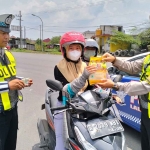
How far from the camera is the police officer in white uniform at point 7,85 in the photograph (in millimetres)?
2133

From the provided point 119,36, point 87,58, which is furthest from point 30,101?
point 119,36

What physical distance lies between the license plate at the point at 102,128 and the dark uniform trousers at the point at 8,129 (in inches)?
38.7

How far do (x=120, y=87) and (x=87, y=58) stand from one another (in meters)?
1.30

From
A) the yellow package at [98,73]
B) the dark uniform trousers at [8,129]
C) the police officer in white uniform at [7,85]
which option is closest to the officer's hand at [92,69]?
the yellow package at [98,73]

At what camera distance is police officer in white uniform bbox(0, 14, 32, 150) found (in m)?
2.13

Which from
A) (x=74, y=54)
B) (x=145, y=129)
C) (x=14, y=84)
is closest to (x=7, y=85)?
(x=14, y=84)

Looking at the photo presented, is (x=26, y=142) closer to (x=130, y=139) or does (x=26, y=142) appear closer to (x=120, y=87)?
(x=130, y=139)

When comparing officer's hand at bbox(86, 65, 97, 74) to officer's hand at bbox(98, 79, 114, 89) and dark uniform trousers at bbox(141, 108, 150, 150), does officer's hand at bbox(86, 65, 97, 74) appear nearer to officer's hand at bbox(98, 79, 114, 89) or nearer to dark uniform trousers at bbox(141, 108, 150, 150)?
officer's hand at bbox(98, 79, 114, 89)

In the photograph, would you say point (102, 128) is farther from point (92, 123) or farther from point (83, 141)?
point (83, 141)

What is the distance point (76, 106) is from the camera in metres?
1.91

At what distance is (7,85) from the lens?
6.89 ft

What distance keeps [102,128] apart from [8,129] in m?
1.19

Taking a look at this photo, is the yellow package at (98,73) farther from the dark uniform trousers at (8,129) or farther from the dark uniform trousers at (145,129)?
the dark uniform trousers at (8,129)

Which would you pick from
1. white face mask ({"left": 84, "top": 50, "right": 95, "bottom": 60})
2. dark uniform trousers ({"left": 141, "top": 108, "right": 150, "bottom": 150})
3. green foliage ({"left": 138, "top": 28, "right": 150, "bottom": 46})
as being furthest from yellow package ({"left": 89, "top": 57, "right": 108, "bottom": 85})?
green foliage ({"left": 138, "top": 28, "right": 150, "bottom": 46})
